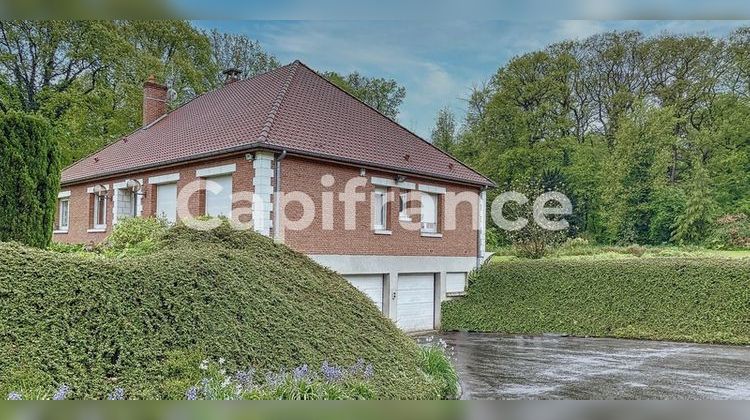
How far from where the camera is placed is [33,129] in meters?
7.81

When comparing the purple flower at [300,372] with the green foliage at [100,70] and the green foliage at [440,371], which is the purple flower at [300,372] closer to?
the green foliage at [440,371]

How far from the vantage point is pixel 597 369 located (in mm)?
8734

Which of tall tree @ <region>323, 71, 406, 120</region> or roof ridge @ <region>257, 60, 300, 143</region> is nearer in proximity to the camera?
roof ridge @ <region>257, 60, 300, 143</region>

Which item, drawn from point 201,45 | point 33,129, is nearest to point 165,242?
point 33,129

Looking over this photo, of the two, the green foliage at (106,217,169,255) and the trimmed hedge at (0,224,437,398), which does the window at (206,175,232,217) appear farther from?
the trimmed hedge at (0,224,437,398)

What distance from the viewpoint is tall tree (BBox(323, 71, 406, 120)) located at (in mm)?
19547

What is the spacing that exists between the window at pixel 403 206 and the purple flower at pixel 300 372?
889 centimetres

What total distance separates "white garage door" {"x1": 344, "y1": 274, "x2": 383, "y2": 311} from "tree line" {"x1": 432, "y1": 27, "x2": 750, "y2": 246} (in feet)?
30.1

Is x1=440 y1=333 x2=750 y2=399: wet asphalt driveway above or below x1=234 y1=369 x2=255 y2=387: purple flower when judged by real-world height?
below

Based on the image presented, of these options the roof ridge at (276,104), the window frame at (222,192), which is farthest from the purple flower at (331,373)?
the window frame at (222,192)

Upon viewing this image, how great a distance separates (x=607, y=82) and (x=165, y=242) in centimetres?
2602

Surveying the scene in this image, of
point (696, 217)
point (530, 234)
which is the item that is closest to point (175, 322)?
point (530, 234)

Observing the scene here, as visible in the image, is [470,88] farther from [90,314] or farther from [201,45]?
[90,314]

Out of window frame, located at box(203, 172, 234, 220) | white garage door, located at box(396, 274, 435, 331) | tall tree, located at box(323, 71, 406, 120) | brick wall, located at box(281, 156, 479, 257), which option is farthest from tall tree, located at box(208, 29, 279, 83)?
white garage door, located at box(396, 274, 435, 331)
